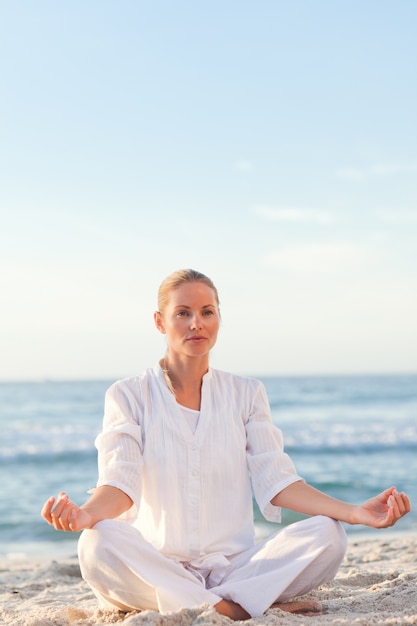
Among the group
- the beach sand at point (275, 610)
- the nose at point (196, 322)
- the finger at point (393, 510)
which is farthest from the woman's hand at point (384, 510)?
the nose at point (196, 322)

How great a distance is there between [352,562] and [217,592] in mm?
2755

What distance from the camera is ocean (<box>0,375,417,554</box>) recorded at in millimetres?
9066

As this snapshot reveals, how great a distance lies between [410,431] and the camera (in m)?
20.2

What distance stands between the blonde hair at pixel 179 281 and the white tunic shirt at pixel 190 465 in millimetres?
353

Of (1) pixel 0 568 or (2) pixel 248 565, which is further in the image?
(1) pixel 0 568

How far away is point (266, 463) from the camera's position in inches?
145

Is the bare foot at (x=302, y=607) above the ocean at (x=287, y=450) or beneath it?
above

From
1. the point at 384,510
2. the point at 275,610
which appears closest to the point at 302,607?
the point at 275,610

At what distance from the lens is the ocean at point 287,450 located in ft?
29.7

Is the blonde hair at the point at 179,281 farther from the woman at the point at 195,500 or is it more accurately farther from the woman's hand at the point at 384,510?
the woman's hand at the point at 384,510

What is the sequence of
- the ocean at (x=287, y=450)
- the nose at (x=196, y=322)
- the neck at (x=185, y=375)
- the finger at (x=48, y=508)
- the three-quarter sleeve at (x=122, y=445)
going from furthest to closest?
the ocean at (x=287, y=450) → the neck at (x=185, y=375) → the nose at (x=196, y=322) → the three-quarter sleeve at (x=122, y=445) → the finger at (x=48, y=508)

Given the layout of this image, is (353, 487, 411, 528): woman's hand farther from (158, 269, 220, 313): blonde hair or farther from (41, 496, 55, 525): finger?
(41, 496, 55, 525): finger

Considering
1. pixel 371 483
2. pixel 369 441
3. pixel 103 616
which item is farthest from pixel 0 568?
pixel 369 441

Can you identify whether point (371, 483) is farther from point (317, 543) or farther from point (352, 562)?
point (317, 543)
